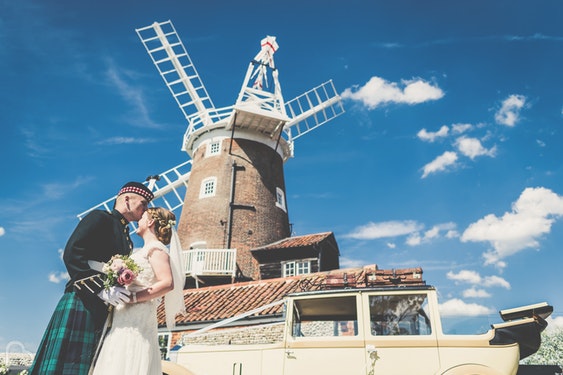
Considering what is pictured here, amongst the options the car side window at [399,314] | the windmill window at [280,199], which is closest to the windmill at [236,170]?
the windmill window at [280,199]

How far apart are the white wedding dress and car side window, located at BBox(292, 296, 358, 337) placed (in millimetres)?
3023

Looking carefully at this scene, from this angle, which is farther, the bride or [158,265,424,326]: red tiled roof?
[158,265,424,326]: red tiled roof

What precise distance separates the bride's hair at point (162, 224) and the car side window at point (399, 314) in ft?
10.8

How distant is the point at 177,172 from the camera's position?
25.9 metres

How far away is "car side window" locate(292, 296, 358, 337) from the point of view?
19.1 feet

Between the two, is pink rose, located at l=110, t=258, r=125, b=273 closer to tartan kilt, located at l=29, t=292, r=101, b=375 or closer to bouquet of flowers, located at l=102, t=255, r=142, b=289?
bouquet of flowers, located at l=102, t=255, r=142, b=289

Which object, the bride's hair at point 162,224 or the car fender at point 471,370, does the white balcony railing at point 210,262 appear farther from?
the bride's hair at point 162,224

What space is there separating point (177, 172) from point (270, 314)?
52.6 ft

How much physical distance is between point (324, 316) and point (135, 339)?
3510 mm

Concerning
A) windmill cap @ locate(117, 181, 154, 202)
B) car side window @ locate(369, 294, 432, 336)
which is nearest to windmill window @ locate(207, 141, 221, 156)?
car side window @ locate(369, 294, 432, 336)

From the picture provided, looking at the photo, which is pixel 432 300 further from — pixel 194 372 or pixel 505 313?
pixel 194 372

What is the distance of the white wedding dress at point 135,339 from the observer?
3012 mm

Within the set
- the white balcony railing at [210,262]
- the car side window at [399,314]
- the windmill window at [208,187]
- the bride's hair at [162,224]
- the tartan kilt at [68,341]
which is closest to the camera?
the tartan kilt at [68,341]

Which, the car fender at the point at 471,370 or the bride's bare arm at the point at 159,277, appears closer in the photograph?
the bride's bare arm at the point at 159,277
